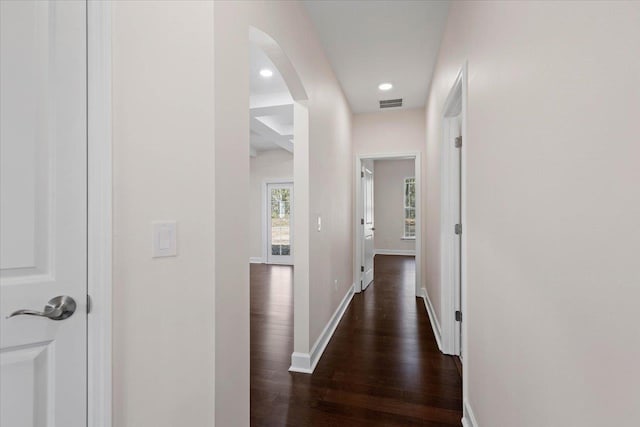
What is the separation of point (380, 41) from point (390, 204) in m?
6.14

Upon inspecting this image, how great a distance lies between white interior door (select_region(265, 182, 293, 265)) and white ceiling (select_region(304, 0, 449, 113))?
12.7 ft

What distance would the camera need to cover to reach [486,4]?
4.59 ft

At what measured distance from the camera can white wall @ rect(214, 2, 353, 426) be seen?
4.10 feet

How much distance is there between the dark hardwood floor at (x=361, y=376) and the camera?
6.08ft

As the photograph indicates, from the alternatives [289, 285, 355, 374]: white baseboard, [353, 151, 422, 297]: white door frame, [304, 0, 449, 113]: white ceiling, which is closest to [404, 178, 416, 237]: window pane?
[353, 151, 422, 297]: white door frame

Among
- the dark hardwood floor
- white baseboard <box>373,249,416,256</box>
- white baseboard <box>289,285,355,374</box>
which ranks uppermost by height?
white baseboard <box>373,249,416,256</box>

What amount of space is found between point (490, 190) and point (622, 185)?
2.75 feet

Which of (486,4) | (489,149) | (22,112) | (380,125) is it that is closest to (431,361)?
(489,149)

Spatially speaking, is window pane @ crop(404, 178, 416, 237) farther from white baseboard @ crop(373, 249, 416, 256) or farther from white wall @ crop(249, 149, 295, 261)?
white wall @ crop(249, 149, 295, 261)

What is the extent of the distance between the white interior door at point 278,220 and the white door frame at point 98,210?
645cm

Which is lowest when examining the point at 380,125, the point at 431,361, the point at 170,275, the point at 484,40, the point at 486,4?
the point at 431,361

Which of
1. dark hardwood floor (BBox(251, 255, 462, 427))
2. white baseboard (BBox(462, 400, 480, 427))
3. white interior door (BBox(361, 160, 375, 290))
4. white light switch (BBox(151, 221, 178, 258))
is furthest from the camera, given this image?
white interior door (BBox(361, 160, 375, 290))

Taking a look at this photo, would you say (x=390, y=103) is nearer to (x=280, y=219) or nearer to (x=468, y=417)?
(x=468, y=417)

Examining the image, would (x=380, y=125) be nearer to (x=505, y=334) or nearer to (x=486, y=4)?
(x=486, y=4)
